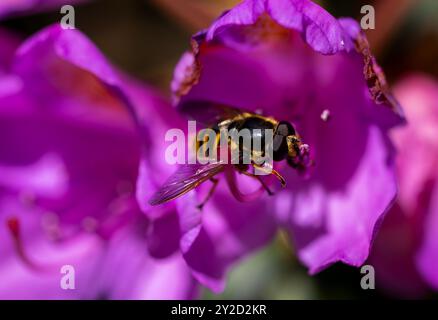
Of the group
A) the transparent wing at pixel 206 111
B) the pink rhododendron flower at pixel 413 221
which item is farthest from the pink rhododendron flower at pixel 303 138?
the pink rhododendron flower at pixel 413 221

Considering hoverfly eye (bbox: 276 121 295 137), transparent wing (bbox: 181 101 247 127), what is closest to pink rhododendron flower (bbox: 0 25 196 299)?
transparent wing (bbox: 181 101 247 127)

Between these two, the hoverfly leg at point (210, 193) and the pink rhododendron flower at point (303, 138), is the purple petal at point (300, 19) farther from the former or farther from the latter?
the hoverfly leg at point (210, 193)

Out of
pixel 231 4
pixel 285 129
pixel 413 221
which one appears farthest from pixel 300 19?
pixel 231 4

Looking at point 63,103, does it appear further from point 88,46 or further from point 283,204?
point 283,204

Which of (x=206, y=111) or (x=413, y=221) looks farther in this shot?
(x=413, y=221)

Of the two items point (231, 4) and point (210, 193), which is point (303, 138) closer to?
point (210, 193)
